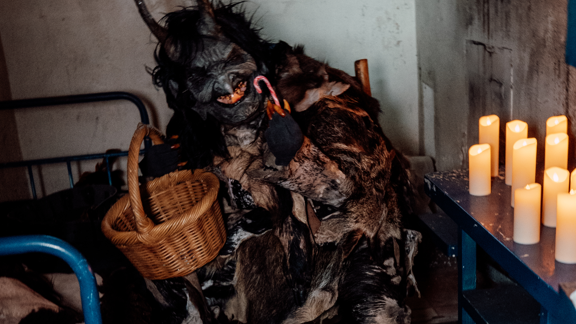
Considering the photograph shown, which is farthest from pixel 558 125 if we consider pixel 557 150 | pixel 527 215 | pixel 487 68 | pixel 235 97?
pixel 235 97

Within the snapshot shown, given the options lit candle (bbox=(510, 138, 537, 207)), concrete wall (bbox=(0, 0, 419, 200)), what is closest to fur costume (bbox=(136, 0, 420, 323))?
lit candle (bbox=(510, 138, 537, 207))

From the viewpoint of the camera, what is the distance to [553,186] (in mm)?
1055

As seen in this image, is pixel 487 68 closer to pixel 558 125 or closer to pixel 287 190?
pixel 558 125

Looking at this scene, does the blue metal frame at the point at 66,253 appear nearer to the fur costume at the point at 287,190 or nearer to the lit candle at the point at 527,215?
the fur costume at the point at 287,190

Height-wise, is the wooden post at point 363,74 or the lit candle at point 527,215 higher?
the wooden post at point 363,74

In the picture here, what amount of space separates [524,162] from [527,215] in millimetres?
177

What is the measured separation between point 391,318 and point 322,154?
0.63 metres

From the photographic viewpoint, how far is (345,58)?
266cm

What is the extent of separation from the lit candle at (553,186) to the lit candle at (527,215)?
0.13ft

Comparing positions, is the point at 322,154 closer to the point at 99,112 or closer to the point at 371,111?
the point at 371,111

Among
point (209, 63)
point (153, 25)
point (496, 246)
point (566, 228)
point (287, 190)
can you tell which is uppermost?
point (153, 25)

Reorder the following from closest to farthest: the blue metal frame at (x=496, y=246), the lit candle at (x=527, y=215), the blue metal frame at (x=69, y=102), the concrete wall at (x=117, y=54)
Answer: the blue metal frame at (x=496, y=246), the lit candle at (x=527, y=215), the blue metal frame at (x=69, y=102), the concrete wall at (x=117, y=54)

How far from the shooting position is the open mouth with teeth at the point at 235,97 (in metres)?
1.73

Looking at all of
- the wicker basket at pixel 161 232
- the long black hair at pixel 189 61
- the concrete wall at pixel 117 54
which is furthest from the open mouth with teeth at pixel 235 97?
the concrete wall at pixel 117 54
